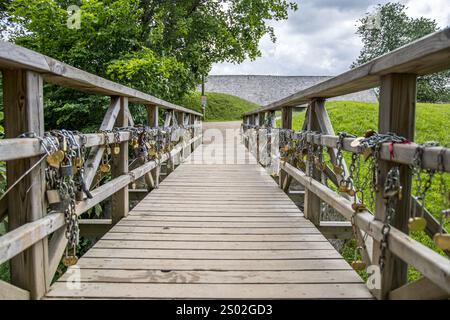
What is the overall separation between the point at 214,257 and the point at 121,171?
4.79ft

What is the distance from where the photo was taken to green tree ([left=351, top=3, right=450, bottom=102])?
23672 mm

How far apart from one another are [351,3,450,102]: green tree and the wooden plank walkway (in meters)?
23.2

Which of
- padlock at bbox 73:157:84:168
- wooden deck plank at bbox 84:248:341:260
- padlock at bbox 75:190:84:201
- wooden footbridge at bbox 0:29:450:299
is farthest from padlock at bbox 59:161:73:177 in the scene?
wooden deck plank at bbox 84:248:341:260

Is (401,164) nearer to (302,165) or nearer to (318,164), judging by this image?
(318,164)

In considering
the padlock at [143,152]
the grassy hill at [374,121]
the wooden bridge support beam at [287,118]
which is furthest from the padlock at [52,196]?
the grassy hill at [374,121]

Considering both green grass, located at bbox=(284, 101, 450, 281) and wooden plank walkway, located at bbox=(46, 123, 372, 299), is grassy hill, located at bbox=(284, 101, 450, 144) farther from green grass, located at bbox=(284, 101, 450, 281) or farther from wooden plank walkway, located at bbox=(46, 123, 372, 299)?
wooden plank walkway, located at bbox=(46, 123, 372, 299)

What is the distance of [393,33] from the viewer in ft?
83.1

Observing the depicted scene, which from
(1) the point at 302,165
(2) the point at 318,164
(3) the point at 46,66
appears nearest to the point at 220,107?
(1) the point at 302,165

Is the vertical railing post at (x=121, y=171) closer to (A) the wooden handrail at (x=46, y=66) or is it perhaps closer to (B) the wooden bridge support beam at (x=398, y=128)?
(A) the wooden handrail at (x=46, y=66)

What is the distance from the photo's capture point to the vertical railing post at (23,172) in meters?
1.70

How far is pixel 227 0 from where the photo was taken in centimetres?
1370

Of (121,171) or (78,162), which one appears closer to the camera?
(78,162)

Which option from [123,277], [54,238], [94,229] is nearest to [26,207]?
[54,238]

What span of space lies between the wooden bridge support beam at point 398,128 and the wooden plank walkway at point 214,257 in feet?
0.61
